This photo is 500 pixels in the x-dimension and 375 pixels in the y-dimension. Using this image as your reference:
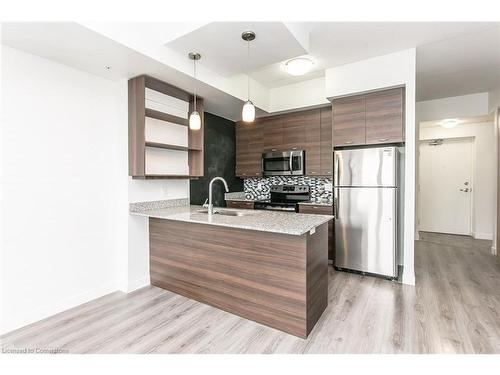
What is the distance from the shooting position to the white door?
18.3 ft

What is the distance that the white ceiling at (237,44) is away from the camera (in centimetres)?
216

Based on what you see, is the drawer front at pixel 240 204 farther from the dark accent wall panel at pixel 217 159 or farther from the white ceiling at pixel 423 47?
the white ceiling at pixel 423 47

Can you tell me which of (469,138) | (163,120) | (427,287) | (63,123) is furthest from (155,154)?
(469,138)

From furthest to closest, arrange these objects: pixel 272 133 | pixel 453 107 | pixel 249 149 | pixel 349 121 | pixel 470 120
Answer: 1. pixel 470 120
2. pixel 249 149
3. pixel 453 107
4. pixel 272 133
5. pixel 349 121

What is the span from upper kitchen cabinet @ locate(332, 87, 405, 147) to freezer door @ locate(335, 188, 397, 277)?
2.10 ft

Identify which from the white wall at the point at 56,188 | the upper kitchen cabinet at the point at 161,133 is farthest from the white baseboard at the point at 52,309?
the upper kitchen cabinet at the point at 161,133

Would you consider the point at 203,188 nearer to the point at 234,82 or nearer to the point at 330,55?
the point at 234,82

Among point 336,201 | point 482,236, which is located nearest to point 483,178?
point 482,236

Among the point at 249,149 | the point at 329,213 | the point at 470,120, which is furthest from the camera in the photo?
the point at 470,120

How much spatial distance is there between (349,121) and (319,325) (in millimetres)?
2467

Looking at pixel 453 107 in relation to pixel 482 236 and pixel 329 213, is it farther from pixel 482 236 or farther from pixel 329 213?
pixel 329 213

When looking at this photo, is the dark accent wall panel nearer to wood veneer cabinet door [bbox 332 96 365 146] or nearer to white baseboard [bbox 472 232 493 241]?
wood veneer cabinet door [bbox 332 96 365 146]

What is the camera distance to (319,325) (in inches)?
87.3
